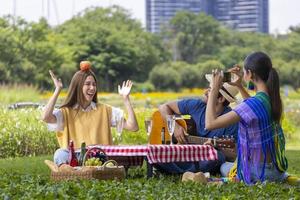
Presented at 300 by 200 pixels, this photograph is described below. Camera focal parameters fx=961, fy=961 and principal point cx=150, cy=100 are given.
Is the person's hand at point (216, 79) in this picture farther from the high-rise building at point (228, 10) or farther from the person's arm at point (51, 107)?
the high-rise building at point (228, 10)

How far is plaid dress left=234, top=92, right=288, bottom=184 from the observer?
7430mm

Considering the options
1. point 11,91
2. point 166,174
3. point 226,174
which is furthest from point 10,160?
point 11,91

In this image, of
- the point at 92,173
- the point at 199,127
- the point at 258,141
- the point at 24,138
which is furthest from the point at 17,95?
the point at 258,141

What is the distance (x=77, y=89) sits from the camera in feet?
29.7

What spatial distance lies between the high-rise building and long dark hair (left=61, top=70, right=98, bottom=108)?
13911 centimetres

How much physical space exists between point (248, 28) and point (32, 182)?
500 ft

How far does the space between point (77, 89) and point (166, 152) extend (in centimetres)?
104

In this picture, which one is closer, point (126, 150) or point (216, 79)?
point (216, 79)

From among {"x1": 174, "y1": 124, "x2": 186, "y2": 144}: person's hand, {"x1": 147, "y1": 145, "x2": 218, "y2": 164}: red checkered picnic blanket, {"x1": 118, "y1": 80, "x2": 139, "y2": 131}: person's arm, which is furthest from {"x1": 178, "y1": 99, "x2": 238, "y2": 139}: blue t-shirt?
{"x1": 118, "y1": 80, "x2": 139, "y2": 131}: person's arm

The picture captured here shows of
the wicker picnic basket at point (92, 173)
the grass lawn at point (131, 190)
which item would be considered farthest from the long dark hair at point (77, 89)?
the grass lawn at point (131, 190)

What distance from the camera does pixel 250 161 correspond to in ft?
24.8

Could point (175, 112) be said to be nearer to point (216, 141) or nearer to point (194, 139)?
point (194, 139)

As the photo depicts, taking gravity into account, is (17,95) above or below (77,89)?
below

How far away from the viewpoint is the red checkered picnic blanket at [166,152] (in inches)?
340
